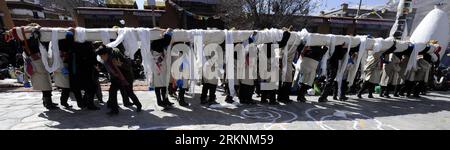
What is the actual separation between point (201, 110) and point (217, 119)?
58 centimetres

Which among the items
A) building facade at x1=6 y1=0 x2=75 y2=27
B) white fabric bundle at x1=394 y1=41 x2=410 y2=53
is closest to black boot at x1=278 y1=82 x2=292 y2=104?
white fabric bundle at x1=394 y1=41 x2=410 y2=53

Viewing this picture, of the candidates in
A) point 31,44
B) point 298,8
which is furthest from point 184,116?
point 298,8

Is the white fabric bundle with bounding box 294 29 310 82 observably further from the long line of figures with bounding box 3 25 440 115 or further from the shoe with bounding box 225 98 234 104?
the shoe with bounding box 225 98 234 104

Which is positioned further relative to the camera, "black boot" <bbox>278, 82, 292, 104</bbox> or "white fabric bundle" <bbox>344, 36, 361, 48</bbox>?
"white fabric bundle" <bbox>344, 36, 361, 48</bbox>

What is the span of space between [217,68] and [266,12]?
10.5 metres

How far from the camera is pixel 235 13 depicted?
15.1m

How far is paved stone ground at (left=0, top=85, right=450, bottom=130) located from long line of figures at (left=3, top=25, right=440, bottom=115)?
11.1 inches

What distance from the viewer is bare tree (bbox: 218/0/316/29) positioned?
14.5 m

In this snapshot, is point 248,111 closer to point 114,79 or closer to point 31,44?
point 114,79

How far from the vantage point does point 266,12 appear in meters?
14.8

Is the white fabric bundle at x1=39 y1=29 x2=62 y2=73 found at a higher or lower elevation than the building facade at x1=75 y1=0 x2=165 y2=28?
lower

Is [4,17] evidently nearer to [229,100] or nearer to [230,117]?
[229,100]

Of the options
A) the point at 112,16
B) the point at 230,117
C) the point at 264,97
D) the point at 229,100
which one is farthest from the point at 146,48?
the point at 112,16

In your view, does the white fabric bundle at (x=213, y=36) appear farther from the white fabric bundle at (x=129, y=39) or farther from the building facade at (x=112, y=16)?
the building facade at (x=112, y=16)
